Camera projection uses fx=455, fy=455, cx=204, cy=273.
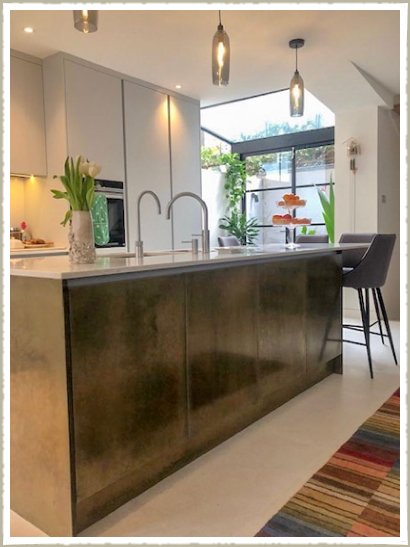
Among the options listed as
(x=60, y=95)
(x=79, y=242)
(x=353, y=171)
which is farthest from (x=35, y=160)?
(x=353, y=171)

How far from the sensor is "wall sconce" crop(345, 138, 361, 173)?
5105mm

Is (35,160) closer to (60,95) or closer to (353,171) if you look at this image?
(60,95)

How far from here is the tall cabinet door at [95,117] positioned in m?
3.97

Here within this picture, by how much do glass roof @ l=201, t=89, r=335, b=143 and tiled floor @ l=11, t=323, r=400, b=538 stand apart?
4.33 metres

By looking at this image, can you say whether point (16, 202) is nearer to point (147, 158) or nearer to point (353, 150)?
point (147, 158)

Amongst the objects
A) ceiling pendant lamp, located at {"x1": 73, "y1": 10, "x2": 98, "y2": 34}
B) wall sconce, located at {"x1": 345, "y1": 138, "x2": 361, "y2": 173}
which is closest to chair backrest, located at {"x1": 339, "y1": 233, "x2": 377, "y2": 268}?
wall sconce, located at {"x1": 345, "y1": 138, "x2": 361, "y2": 173}

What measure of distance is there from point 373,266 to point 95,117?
276 centimetres

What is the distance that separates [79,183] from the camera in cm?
176

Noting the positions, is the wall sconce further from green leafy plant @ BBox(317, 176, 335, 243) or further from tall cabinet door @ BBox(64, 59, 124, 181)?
tall cabinet door @ BBox(64, 59, 124, 181)

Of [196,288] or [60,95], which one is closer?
[196,288]

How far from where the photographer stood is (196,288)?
1.95 m

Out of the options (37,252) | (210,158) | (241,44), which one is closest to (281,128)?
(210,158)

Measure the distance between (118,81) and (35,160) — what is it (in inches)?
44.9

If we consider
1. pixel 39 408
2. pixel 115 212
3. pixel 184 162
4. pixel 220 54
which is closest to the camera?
pixel 39 408
